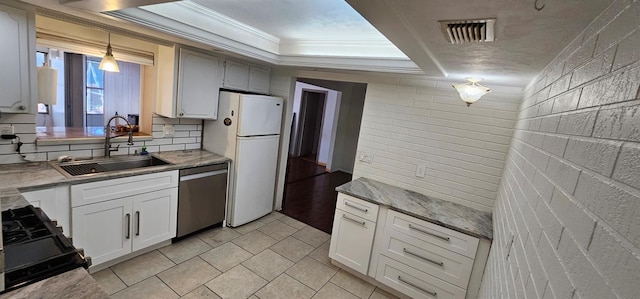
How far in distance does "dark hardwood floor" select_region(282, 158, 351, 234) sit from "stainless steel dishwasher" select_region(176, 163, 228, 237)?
109 cm

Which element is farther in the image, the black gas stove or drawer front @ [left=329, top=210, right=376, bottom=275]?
drawer front @ [left=329, top=210, right=376, bottom=275]

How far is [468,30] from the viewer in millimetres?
1096

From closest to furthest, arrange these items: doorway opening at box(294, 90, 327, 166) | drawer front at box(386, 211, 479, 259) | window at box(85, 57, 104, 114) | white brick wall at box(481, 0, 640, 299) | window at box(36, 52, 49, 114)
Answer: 1. white brick wall at box(481, 0, 640, 299)
2. drawer front at box(386, 211, 479, 259)
3. window at box(36, 52, 49, 114)
4. window at box(85, 57, 104, 114)
5. doorway opening at box(294, 90, 327, 166)

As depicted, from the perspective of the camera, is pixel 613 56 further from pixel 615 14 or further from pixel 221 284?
pixel 221 284

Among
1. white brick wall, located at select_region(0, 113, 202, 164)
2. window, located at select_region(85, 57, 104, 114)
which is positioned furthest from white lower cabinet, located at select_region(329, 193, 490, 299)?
window, located at select_region(85, 57, 104, 114)

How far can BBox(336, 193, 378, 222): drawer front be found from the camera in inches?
101

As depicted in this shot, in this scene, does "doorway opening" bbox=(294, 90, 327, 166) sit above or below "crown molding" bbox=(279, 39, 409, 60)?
below

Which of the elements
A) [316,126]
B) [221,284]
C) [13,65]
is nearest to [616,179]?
[221,284]

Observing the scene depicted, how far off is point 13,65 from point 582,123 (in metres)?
2.97

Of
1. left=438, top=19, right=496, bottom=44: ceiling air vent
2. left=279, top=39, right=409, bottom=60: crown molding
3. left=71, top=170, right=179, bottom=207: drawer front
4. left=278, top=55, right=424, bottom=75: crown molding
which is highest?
left=279, top=39, right=409, bottom=60: crown molding

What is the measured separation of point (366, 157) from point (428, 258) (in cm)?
124

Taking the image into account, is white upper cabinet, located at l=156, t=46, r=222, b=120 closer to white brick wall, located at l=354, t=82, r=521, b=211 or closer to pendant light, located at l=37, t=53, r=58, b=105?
pendant light, located at l=37, t=53, r=58, b=105

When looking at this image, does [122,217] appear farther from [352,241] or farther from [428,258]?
[428,258]

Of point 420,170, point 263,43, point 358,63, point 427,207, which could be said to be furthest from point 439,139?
point 263,43
